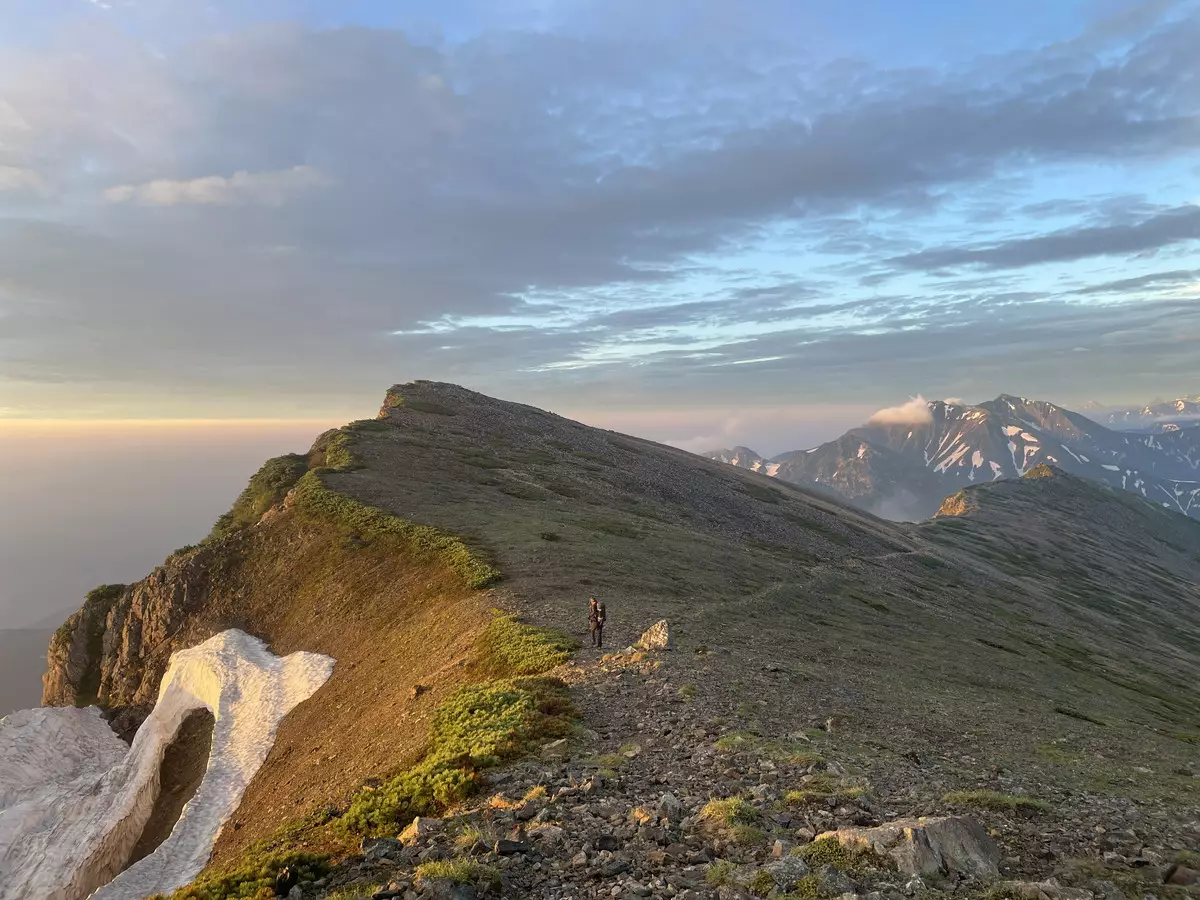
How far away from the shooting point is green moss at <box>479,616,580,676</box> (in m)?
25.1

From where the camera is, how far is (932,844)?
35.4 feet

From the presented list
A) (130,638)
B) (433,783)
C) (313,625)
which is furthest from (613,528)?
(433,783)

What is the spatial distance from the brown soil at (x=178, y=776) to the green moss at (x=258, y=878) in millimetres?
19824

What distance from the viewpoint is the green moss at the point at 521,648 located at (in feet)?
82.3

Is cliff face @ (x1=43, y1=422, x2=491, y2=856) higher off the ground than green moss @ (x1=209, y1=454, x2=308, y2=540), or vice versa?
green moss @ (x1=209, y1=454, x2=308, y2=540)

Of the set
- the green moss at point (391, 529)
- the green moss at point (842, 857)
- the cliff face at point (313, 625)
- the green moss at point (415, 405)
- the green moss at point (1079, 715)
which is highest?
the green moss at point (415, 405)

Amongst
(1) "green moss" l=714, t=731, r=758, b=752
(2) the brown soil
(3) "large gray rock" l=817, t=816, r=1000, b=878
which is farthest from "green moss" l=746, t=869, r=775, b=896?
(2) the brown soil

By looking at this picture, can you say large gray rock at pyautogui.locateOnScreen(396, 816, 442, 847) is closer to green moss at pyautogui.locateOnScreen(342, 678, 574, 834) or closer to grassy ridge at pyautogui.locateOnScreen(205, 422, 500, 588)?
green moss at pyautogui.locateOnScreen(342, 678, 574, 834)

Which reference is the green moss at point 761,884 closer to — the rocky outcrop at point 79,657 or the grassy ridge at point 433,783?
the grassy ridge at point 433,783

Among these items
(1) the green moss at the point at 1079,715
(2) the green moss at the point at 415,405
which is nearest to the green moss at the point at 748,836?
(1) the green moss at the point at 1079,715

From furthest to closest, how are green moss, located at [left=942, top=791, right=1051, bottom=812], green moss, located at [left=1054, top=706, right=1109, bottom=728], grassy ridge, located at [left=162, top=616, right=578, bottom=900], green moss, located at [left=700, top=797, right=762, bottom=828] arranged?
green moss, located at [left=1054, top=706, right=1109, bottom=728] < green moss, located at [left=942, top=791, right=1051, bottom=812] < green moss, located at [left=700, top=797, right=762, bottom=828] < grassy ridge, located at [left=162, top=616, right=578, bottom=900]

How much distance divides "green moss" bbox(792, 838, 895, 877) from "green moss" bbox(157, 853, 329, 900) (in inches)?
340

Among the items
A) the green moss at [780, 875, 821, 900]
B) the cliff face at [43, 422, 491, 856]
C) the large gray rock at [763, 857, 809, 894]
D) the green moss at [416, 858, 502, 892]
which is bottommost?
the cliff face at [43, 422, 491, 856]

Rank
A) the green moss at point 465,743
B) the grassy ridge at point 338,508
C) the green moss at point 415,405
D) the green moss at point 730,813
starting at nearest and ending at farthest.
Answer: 1. the green moss at point 730,813
2. the green moss at point 465,743
3. the grassy ridge at point 338,508
4. the green moss at point 415,405
